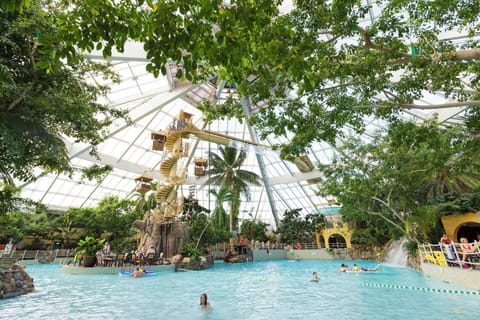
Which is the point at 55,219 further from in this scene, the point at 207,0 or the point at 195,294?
the point at 207,0

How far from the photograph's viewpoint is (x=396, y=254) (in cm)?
2130

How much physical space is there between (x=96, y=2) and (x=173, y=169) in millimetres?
17995

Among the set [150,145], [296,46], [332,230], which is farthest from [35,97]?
[332,230]

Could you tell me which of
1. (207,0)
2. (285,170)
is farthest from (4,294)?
(285,170)

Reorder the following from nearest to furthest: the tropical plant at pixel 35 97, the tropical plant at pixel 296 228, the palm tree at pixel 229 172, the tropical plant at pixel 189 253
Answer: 1. the tropical plant at pixel 35 97
2. the tropical plant at pixel 189 253
3. the palm tree at pixel 229 172
4. the tropical plant at pixel 296 228

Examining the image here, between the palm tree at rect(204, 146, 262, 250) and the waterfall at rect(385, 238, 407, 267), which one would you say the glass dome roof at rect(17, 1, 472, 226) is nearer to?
the palm tree at rect(204, 146, 262, 250)

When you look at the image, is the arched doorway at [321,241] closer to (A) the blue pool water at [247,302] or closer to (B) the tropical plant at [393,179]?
(B) the tropical plant at [393,179]

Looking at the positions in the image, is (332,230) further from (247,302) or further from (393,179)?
(247,302)

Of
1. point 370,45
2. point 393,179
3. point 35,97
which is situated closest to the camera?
point 370,45

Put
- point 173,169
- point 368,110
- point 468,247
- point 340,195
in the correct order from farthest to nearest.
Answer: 1. point 173,169
2. point 340,195
3. point 468,247
4. point 368,110

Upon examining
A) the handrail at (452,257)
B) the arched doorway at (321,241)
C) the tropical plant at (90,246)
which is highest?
the arched doorway at (321,241)

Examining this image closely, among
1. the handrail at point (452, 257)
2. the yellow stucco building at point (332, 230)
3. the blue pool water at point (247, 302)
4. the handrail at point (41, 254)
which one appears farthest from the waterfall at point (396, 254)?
the handrail at point (41, 254)

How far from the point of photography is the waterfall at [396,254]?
20.0 meters

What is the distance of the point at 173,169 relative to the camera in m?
19.7
